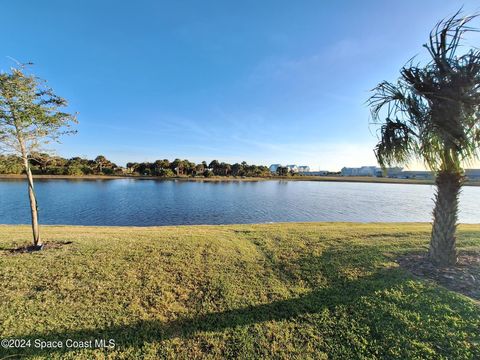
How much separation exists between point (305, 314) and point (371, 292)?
1.96 meters

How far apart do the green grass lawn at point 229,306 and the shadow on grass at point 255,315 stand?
2cm

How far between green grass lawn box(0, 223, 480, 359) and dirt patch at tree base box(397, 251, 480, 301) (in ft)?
1.45

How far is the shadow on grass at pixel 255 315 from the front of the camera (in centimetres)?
414

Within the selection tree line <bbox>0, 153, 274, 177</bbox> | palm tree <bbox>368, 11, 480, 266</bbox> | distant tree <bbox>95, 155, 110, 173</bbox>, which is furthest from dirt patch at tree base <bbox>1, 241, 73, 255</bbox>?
distant tree <bbox>95, 155, 110, 173</bbox>

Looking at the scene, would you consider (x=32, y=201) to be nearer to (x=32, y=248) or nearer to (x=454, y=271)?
(x=32, y=248)

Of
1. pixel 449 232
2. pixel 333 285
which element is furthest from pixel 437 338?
pixel 449 232

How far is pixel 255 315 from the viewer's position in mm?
4871

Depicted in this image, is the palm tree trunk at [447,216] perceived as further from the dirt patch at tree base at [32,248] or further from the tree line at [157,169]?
the tree line at [157,169]

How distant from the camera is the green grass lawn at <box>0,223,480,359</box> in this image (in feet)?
13.2

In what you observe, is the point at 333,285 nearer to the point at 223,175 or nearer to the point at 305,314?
the point at 305,314

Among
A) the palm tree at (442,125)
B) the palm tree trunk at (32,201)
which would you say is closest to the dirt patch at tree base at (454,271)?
the palm tree at (442,125)

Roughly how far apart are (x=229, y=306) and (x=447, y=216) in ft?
22.7

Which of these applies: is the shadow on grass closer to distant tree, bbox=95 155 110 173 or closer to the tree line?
the tree line

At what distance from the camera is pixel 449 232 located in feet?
21.8
